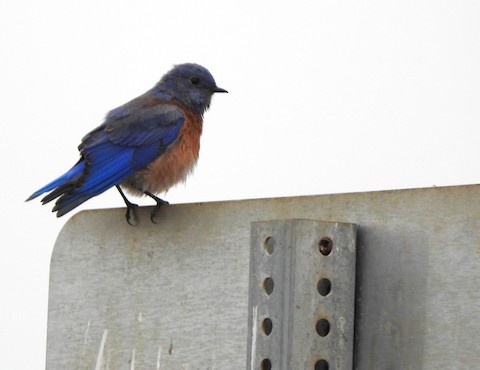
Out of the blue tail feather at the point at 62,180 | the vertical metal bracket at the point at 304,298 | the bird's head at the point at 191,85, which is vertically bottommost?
the vertical metal bracket at the point at 304,298

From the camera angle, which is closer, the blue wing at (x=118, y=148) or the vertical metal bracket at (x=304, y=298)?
the vertical metal bracket at (x=304, y=298)

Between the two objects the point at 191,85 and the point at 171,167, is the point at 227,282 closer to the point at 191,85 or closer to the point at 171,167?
the point at 171,167

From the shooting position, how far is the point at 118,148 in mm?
6152

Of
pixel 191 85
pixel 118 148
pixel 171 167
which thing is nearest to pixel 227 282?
pixel 118 148

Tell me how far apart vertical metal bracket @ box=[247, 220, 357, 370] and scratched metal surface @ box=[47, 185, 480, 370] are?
95 millimetres

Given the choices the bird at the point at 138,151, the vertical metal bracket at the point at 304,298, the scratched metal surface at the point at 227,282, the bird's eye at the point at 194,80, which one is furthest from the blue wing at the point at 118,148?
the vertical metal bracket at the point at 304,298

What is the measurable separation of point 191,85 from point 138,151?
122cm

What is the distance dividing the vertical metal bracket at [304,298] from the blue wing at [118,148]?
99.2 inches

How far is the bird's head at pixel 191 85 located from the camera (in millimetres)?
7227

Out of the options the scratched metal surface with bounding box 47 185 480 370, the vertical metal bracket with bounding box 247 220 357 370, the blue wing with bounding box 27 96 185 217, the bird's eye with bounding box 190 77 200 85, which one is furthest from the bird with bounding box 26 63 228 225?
the vertical metal bracket with bounding box 247 220 357 370

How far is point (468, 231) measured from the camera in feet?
9.32

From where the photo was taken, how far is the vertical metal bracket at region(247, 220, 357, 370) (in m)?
2.95

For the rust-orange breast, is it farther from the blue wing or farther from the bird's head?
the bird's head

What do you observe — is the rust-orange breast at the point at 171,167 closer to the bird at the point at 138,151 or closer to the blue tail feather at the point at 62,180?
the bird at the point at 138,151
